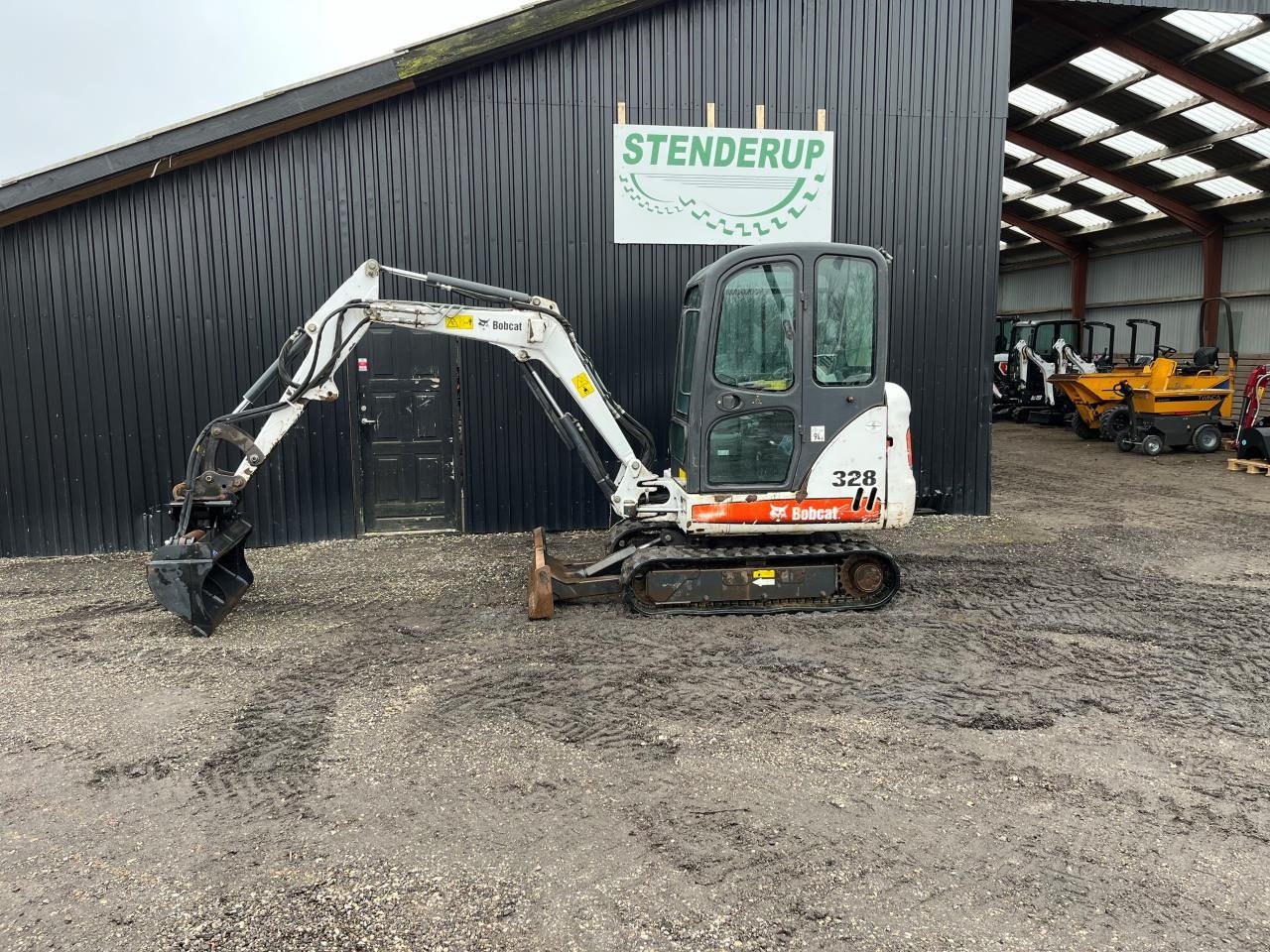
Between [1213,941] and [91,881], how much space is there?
3.73 metres

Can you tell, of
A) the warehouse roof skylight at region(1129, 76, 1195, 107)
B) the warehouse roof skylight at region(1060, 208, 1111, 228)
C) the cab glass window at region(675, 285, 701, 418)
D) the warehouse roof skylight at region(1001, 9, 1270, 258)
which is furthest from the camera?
the warehouse roof skylight at region(1060, 208, 1111, 228)

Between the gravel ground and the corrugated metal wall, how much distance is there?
5.76 feet

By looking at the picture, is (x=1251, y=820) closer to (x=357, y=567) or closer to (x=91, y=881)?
(x=91, y=881)

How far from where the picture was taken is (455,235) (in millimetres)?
7559

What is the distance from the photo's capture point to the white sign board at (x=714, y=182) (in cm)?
769

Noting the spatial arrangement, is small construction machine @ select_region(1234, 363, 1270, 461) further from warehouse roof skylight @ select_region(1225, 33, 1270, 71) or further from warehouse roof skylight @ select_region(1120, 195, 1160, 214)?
warehouse roof skylight @ select_region(1120, 195, 1160, 214)

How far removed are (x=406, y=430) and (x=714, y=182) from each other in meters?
3.80

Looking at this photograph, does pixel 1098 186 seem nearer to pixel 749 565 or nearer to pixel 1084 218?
pixel 1084 218

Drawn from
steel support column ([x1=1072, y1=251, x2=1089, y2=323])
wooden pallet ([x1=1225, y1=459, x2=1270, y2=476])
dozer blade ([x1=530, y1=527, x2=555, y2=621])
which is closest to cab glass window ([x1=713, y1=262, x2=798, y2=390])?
dozer blade ([x1=530, y1=527, x2=555, y2=621])

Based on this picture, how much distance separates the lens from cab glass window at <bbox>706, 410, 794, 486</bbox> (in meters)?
5.45

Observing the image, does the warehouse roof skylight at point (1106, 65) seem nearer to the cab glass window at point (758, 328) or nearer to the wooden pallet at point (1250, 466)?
the wooden pallet at point (1250, 466)

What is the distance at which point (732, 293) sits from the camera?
5340mm

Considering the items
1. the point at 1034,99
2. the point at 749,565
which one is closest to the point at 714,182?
the point at 749,565

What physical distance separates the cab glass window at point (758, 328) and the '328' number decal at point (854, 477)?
2.33 feet
